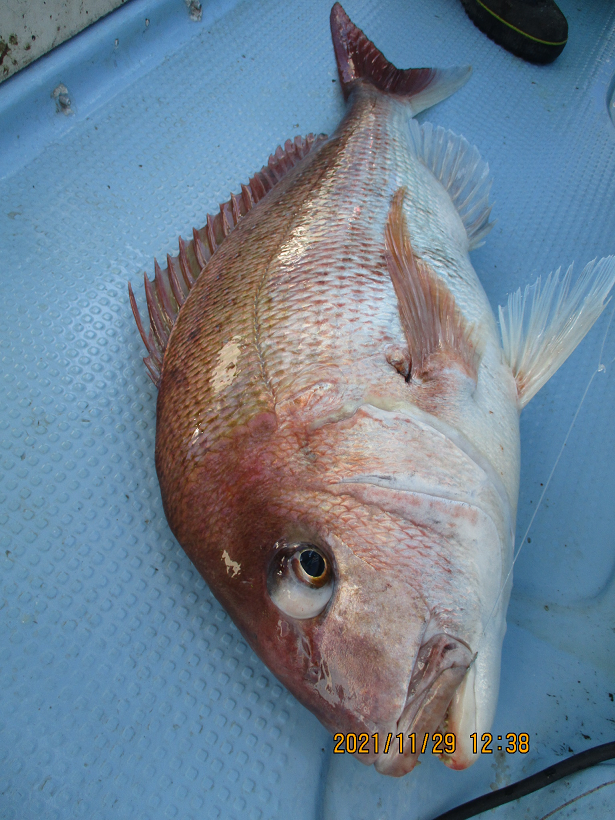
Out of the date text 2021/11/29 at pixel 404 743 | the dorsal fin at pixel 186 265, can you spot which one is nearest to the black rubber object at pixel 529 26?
the dorsal fin at pixel 186 265

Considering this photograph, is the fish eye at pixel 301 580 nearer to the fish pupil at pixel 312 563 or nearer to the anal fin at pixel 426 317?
the fish pupil at pixel 312 563

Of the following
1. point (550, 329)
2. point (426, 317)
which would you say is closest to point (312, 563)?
point (426, 317)

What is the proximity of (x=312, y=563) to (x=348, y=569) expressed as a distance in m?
0.07

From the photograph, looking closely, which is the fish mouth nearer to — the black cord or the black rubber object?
the black cord

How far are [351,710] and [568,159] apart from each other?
2.33 m

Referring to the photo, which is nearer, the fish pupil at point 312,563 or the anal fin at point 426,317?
the fish pupil at point 312,563

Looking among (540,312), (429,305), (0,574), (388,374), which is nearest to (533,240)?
(540,312)

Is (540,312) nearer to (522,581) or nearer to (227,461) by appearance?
(522,581)

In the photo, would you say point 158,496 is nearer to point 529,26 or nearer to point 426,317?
point 426,317

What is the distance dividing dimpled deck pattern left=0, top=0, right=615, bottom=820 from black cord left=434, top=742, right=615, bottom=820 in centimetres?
2

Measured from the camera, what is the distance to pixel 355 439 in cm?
94

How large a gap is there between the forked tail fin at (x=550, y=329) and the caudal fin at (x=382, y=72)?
4.00 feet

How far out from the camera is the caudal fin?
2090mm

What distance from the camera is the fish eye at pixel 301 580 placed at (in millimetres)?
851
